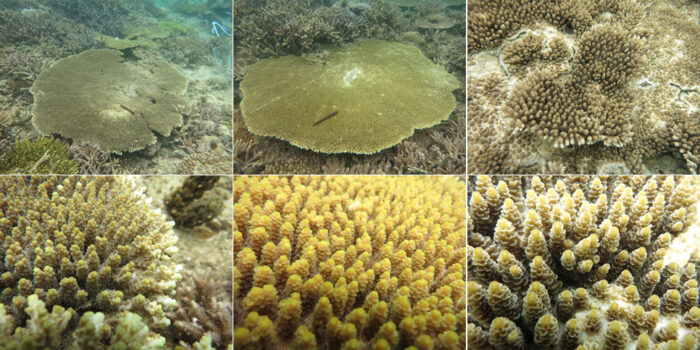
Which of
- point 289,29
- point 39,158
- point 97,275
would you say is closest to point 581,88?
point 289,29

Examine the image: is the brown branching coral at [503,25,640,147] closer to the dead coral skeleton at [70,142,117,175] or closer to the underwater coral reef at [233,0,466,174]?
the underwater coral reef at [233,0,466,174]

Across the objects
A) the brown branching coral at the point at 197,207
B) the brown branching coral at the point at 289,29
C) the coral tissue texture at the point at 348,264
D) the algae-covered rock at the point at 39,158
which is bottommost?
the brown branching coral at the point at 197,207

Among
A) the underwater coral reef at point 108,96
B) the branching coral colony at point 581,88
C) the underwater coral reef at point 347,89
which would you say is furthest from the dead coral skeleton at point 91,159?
the branching coral colony at point 581,88

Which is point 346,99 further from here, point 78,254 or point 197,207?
point 78,254

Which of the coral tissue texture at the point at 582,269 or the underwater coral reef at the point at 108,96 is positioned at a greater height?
the coral tissue texture at the point at 582,269

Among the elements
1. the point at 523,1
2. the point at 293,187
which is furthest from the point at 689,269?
the point at 523,1

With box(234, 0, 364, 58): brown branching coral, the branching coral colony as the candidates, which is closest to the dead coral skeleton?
box(234, 0, 364, 58): brown branching coral

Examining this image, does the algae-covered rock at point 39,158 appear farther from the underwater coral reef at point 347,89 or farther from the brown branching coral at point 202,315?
the brown branching coral at point 202,315
